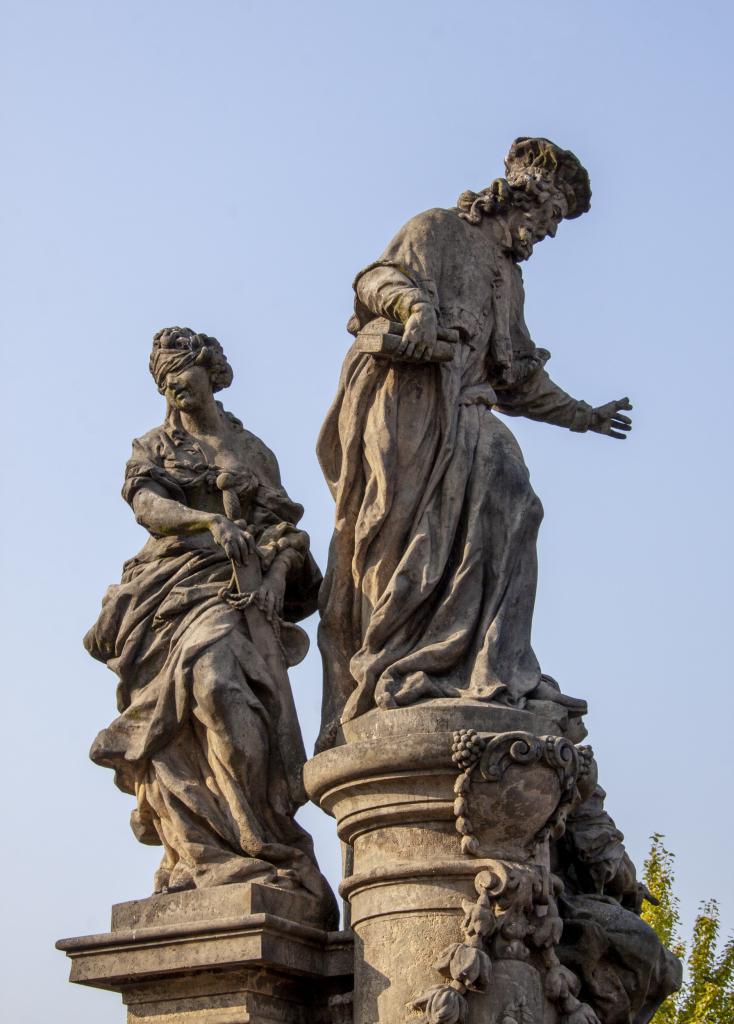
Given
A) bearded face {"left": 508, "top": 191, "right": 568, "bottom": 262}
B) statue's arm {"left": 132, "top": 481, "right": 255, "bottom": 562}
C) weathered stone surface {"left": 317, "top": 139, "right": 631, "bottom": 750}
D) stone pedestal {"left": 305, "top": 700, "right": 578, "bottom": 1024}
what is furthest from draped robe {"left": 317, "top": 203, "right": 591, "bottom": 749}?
statue's arm {"left": 132, "top": 481, "right": 255, "bottom": 562}

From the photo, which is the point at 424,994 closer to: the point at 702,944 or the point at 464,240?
the point at 464,240

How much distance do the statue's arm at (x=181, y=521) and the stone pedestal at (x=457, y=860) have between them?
4.80 feet

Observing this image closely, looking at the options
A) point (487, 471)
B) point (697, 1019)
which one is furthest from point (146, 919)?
point (697, 1019)

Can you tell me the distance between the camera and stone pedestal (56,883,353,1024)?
891 cm

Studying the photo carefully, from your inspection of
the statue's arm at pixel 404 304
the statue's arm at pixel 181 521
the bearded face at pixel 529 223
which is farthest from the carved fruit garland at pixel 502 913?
the bearded face at pixel 529 223

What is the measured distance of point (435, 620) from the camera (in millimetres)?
9281

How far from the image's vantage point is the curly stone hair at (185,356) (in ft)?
34.7

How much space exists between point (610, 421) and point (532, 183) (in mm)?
1518

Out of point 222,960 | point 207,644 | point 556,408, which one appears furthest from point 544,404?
point 222,960

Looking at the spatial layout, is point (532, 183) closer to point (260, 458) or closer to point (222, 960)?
point (260, 458)

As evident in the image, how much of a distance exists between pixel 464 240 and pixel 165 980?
412cm

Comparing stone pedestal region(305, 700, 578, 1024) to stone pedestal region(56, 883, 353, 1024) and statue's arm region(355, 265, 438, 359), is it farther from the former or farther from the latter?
statue's arm region(355, 265, 438, 359)

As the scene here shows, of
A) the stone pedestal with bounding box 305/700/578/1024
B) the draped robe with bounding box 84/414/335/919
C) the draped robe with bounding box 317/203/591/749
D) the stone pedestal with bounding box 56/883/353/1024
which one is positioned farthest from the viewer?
the draped robe with bounding box 84/414/335/919

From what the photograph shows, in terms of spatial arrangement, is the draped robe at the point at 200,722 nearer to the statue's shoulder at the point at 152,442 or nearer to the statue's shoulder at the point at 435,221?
the statue's shoulder at the point at 152,442
